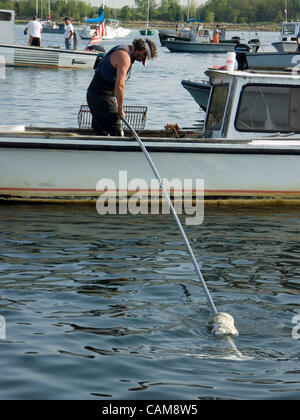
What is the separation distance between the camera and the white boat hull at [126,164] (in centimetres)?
1060

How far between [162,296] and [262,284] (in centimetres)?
114

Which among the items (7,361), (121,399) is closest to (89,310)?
(7,361)

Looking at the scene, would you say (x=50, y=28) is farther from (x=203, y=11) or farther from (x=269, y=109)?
(x=269, y=109)

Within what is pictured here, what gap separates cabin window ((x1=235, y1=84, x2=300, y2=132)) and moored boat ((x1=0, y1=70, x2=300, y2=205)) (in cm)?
1

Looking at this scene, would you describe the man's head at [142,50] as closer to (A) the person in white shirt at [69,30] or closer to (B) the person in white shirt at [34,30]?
(B) the person in white shirt at [34,30]

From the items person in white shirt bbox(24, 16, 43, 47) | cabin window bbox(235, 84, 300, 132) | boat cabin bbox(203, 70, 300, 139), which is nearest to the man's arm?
boat cabin bbox(203, 70, 300, 139)

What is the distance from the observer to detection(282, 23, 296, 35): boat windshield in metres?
38.0

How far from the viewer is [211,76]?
11.7m

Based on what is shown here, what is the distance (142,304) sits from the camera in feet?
24.3

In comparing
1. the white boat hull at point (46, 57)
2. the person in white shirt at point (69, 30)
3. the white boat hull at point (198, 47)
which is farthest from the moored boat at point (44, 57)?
the white boat hull at point (198, 47)

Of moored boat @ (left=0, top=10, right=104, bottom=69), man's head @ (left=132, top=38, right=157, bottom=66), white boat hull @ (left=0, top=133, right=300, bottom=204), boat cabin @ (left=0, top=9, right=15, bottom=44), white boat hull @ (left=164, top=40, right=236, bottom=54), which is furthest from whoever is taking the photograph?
white boat hull @ (left=164, top=40, right=236, bottom=54)

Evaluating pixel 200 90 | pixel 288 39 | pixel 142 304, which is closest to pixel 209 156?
pixel 142 304

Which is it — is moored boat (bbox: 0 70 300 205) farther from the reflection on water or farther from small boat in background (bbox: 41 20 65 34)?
small boat in background (bbox: 41 20 65 34)

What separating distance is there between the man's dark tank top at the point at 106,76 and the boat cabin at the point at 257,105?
1683 mm
